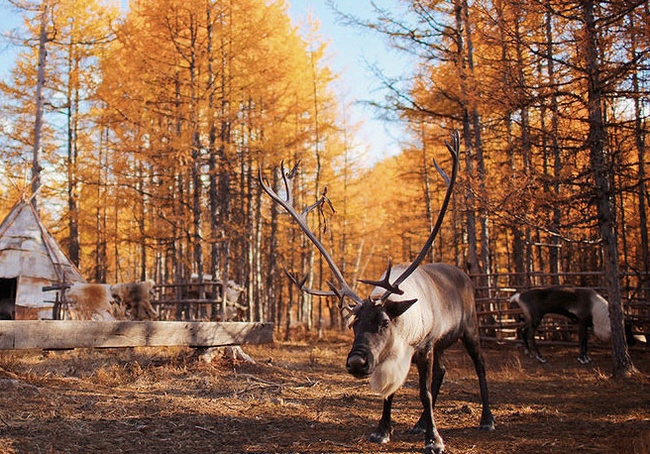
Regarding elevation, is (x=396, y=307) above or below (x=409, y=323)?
above

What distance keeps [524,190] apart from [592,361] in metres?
4.55

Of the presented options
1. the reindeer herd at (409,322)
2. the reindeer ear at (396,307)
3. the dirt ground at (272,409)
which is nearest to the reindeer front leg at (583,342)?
the dirt ground at (272,409)

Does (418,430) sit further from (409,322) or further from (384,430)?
(409,322)

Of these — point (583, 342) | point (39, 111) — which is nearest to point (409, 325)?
point (583, 342)

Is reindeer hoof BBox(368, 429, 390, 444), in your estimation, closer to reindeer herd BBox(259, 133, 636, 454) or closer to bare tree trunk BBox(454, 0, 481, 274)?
reindeer herd BBox(259, 133, 636, 454)

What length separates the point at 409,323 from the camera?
14.8 feet

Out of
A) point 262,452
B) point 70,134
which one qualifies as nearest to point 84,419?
point 262,452

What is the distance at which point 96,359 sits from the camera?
30.0 ft

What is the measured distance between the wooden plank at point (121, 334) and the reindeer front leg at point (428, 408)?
3.56 meters

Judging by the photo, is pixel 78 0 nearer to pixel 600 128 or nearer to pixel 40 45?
pixel 40 45

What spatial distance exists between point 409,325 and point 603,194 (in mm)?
5228

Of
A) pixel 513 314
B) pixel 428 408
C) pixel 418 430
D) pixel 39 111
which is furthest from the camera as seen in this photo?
pixel 39 111

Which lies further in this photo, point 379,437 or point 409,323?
point 379,437

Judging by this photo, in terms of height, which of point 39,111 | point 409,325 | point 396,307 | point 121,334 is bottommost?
point 121,334
